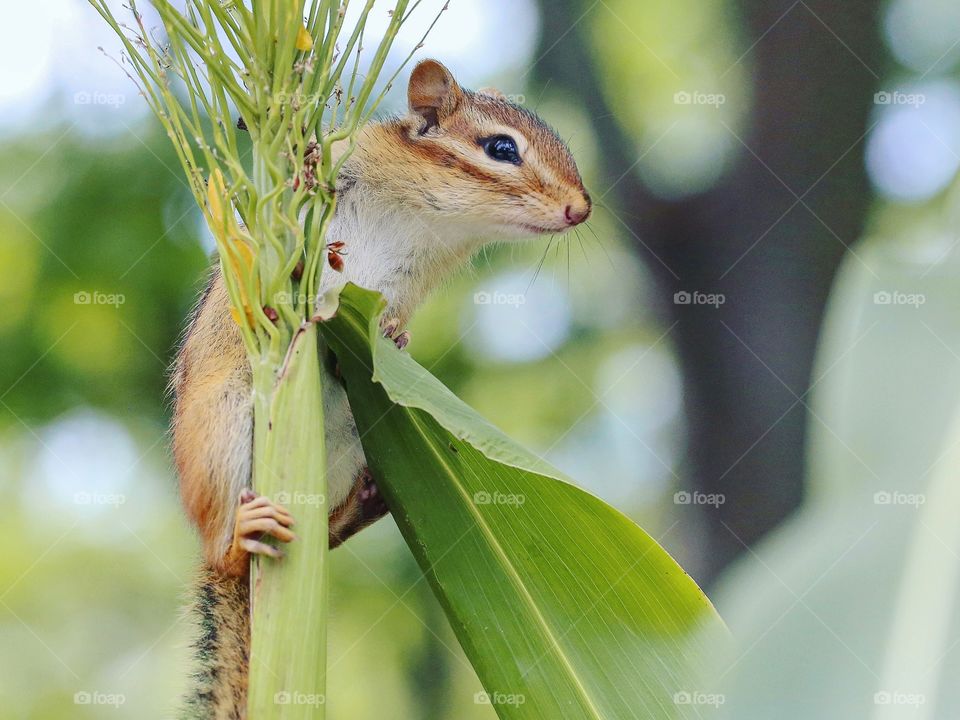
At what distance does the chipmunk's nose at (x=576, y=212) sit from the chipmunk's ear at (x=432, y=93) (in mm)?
455

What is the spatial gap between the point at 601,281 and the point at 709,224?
0.73 metres

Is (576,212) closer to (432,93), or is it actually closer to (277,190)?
(432,93)

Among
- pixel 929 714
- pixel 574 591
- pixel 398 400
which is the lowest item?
pixel 929 714

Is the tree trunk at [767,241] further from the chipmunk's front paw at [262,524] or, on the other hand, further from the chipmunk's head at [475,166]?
the chipmunk's front paw at [262,524]

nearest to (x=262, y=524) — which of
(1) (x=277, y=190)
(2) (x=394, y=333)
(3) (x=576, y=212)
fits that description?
(1) (x=277, y=190)

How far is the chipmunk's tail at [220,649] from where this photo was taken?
1.55 meters

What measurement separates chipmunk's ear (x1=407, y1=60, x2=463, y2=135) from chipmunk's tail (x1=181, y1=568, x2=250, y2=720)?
4.47 feet

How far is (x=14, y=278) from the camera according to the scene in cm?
380

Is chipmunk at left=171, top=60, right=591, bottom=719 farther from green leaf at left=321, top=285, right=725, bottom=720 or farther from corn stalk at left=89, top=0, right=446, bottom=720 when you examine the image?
corn stalk at left=89, top=0, right=446, bottom=720

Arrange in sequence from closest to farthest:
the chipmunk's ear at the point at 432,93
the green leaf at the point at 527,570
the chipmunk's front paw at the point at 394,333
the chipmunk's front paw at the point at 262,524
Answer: the chipmunk's front paw at the point at 262,524 → the green leaf at the point at 527,570 → the chipmunk's front paw at the point at 394,333 → the chipmunk's ear at the point at 432,93

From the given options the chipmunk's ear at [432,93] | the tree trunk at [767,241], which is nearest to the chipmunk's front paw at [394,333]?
the chipmunk's ear at [432,93]

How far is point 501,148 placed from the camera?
2396mm

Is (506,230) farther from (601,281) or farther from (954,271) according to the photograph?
(601,281)

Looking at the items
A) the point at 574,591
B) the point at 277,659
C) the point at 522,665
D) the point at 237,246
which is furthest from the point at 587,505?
the point at 237,246
